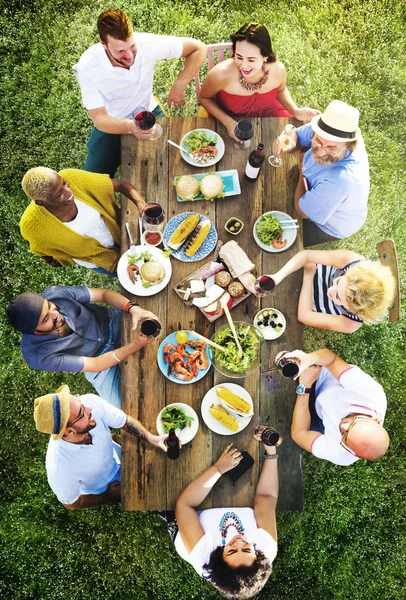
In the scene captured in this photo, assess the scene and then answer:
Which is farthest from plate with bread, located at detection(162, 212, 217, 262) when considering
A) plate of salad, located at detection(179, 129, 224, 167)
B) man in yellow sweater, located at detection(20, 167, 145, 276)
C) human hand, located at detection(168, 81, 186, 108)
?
human hand, located at detection(168, 81, 186, 108)

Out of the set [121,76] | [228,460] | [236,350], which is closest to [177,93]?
[121,76]

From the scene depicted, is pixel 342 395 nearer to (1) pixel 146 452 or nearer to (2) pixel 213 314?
(2) pixel 213 314

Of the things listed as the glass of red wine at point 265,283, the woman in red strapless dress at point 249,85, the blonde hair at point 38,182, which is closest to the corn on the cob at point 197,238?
the glass of red wine at point 265,283

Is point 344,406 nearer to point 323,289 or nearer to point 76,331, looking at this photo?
point 323,289

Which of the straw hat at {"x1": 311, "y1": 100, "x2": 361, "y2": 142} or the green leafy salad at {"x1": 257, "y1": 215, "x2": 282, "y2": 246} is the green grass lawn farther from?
the straw hat at {"x1": 311, "y1": 100, "x2": 361, "y2": 142}

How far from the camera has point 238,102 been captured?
3.64m

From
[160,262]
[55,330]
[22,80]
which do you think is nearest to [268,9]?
[22,80]

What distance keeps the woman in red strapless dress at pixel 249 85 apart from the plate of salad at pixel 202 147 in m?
0.12

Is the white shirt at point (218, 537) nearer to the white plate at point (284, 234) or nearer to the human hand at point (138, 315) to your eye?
the human hand at point (138, 315)

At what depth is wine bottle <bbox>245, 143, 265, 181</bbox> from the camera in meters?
3.11

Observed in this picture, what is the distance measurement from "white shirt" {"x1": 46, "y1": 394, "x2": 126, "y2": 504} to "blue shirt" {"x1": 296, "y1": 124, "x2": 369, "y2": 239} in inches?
71.4

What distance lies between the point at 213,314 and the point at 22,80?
3275 millimetres

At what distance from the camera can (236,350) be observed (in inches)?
118

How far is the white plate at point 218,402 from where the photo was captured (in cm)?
307
